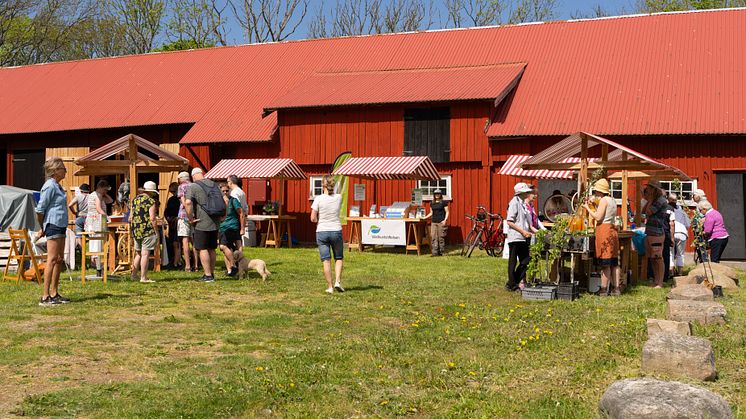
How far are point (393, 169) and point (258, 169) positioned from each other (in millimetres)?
4049

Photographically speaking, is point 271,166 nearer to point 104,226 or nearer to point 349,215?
point 349,215

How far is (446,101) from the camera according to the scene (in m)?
23.9

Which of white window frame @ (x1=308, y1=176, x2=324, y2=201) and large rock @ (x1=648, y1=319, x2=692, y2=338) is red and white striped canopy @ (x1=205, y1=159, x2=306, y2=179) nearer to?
white window frame @ (x1=308, y1=176, x2=324, y2=201)

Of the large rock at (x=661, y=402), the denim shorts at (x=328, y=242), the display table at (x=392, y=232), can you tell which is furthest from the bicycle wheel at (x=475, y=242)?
the large rock at (x=661, y=402)

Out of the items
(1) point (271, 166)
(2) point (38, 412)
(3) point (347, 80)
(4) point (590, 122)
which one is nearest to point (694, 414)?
(2) point (38, 412)

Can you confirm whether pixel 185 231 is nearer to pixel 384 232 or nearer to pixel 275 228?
pixel 384 232

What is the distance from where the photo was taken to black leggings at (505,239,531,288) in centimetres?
1298

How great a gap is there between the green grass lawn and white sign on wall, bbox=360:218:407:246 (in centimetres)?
854

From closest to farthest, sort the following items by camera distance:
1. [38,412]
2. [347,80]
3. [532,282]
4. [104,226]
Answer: [38,412]
[532,282]
[104,226]
[347,80]

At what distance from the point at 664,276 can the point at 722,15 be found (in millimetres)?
13721

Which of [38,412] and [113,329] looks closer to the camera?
[38,412]

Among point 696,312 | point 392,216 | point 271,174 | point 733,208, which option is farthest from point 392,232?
point 696,312

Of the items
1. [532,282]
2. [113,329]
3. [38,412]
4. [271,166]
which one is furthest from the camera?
[271,166]

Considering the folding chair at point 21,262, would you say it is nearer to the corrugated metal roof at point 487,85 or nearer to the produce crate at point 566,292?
the produce crate at point 566,292
